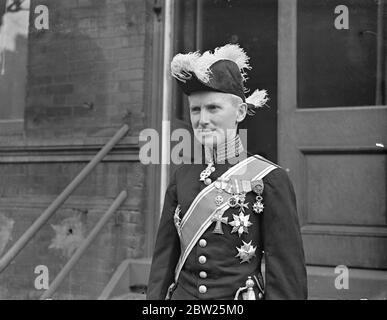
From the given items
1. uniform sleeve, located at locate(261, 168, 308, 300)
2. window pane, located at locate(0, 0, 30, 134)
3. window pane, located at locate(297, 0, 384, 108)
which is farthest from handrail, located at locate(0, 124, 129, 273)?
uniform sleeve, located at locate(261, 168, 308, 300)

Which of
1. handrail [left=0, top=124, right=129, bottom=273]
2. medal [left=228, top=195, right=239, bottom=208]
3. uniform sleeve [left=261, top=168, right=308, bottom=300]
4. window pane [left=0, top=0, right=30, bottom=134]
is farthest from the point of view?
window pane [left=0, top=0, right=30, bottom=134]

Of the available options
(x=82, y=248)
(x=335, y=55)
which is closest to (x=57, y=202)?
(x=82, y=248)

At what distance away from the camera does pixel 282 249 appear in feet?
5.81

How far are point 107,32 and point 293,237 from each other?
97.0 inches

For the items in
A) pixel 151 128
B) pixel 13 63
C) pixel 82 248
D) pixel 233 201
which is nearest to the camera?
pixel 233 201

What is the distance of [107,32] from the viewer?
3.68 metres

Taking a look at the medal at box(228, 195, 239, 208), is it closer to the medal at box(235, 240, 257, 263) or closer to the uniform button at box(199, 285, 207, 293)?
the medal at box(235, 240, 257, 263)

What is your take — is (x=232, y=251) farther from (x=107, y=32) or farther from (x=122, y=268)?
(x=107, y=32)

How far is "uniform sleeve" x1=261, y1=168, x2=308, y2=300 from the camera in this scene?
175 centimetres

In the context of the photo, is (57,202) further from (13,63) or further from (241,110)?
(241,110)

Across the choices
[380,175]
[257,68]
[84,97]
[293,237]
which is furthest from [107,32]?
[293,237]

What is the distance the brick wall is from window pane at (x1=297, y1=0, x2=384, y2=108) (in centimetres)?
114

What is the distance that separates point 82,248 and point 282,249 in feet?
6.00
